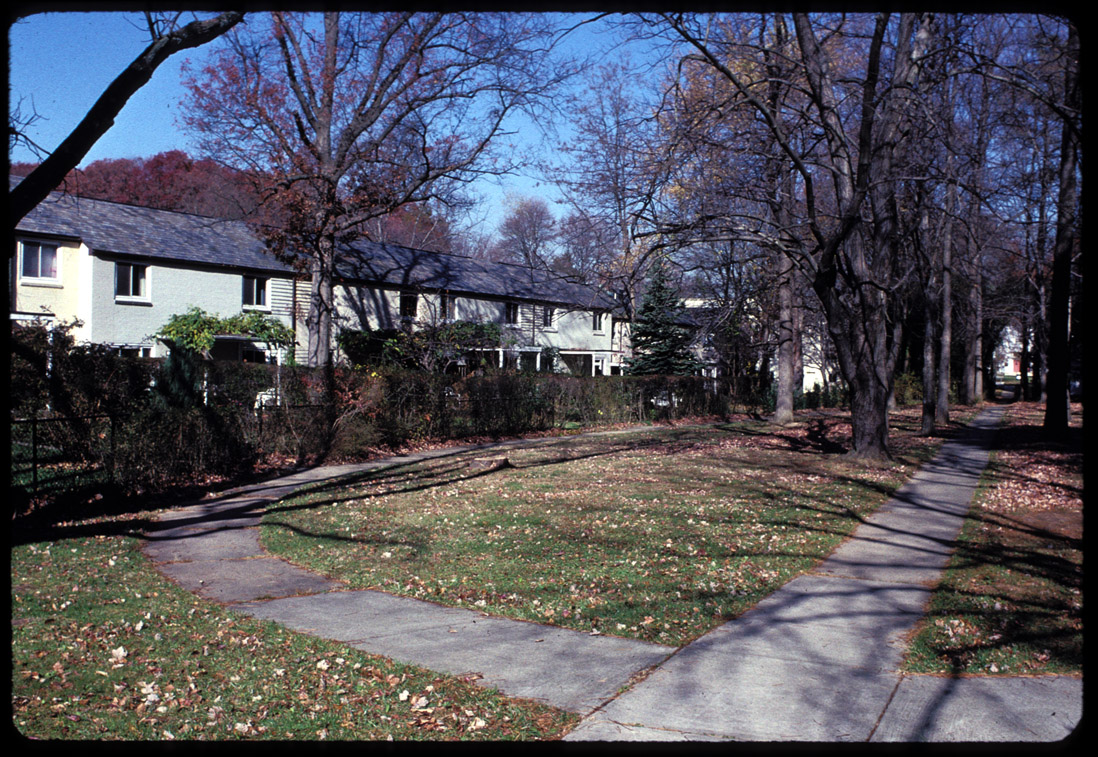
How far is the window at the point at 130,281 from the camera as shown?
980 inches

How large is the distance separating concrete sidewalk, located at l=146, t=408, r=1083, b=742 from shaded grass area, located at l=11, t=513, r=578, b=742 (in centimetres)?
27

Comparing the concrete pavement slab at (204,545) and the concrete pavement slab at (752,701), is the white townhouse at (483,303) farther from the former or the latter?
the concrete pavement slab at (752,701)

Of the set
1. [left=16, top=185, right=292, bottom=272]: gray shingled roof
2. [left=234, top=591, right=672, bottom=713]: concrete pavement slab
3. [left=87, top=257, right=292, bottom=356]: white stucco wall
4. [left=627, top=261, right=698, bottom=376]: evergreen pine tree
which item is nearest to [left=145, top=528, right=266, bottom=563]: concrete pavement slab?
[left=234, top=591, right=672, bottom=713]: concrete pavement slab

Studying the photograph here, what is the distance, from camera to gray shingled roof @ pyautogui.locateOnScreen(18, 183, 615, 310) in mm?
24547

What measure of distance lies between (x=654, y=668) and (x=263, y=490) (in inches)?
344

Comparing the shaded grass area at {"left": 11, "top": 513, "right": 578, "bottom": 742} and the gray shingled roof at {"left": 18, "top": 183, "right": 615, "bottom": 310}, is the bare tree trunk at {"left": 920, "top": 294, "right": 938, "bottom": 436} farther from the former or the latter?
the shaded grass area at {"left": 11, "top": 513, "right": 578, "bottom": 742}

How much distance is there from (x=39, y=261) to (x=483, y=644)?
24446 mm

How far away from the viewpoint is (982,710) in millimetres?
4008

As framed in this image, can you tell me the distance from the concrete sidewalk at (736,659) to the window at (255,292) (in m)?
21.8

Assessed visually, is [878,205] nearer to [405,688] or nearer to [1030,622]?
[1030,622]

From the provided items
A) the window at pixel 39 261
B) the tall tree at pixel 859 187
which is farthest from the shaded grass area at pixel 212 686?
the window at pixel 39 261

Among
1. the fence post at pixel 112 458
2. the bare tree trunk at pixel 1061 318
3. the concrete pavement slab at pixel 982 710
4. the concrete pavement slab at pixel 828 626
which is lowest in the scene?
the concrete pavement slab at pixel 828 626

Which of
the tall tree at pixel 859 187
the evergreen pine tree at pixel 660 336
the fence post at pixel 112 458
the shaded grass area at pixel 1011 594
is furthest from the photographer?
the evergreen pine tree at pixel 660 336

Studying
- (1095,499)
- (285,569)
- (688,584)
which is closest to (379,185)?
(285,569)
